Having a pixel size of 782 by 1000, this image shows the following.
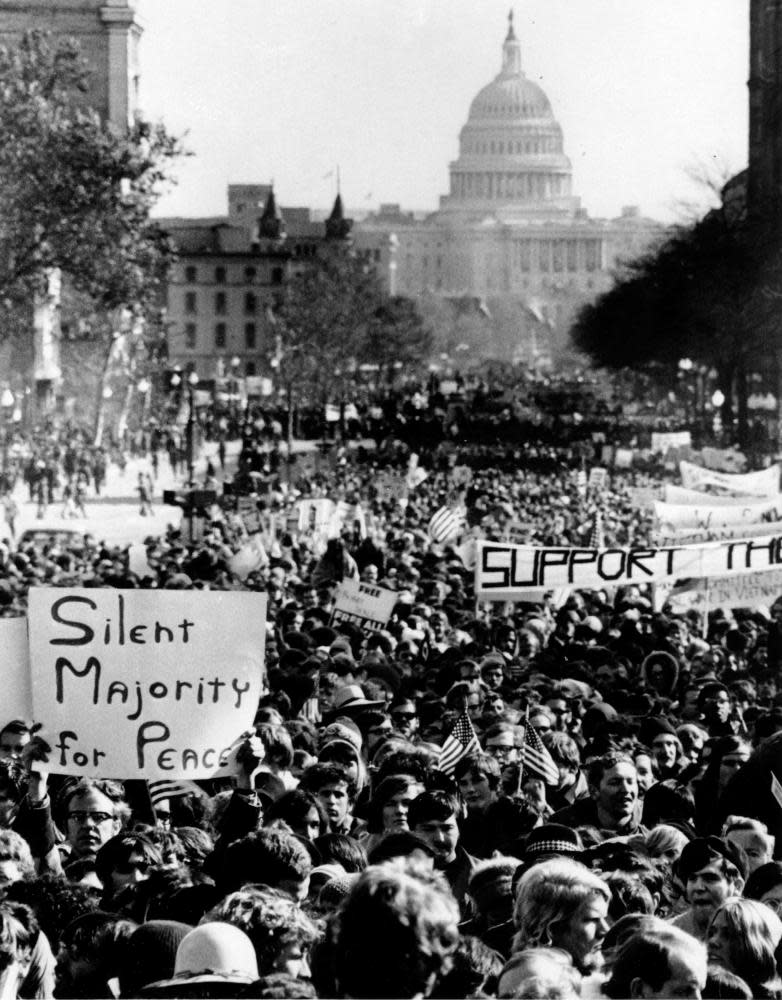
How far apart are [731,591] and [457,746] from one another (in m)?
7.69

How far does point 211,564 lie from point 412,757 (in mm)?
Answer: 16987

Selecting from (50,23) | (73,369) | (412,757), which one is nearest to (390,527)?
(412,757)

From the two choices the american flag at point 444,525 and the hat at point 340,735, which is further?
the american flag at point 444,525

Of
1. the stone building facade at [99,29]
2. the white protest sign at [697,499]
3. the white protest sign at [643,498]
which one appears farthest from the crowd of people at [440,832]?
the stone building facade at [99,29]

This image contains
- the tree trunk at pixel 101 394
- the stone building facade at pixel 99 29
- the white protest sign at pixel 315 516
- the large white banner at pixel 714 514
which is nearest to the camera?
the large white banner at pixel 714 514

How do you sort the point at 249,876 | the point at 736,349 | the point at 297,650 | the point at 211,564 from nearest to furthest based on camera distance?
the point at 249,876
the point at 297,650
the point at 211,564
the point at 736,349

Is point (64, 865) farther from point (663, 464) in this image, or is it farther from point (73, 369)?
point (73, 369)

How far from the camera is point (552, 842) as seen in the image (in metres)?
9.26

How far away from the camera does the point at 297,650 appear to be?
16.6m

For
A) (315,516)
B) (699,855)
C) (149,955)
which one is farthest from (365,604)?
(315,516)

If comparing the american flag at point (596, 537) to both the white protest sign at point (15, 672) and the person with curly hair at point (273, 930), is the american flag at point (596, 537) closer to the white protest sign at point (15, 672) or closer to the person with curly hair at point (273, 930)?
the white protest sign at point (15, 672)

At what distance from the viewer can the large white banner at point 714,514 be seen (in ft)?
71.5

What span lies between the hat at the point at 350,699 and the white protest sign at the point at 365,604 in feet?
16.7

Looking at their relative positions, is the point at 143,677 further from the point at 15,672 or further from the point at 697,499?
the point at 697,499
